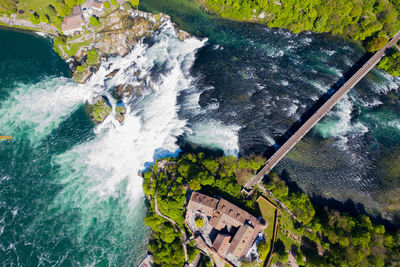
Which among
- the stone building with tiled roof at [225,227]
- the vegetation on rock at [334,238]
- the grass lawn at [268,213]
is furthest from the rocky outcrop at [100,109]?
the vegetation on rock at [334,238]

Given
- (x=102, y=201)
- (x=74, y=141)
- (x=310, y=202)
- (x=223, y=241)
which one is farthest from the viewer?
(x=74, y=141)

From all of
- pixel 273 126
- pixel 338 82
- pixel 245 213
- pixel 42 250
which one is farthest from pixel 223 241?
pixel 338 82

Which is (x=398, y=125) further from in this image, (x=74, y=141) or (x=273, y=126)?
(x=74, y=141)

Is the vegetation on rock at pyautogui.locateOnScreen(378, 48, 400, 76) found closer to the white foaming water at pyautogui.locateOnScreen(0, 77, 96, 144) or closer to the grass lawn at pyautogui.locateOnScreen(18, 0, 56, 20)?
the white foaming water at pyautogui.locateOnScreen(0, 77, 96, 144)

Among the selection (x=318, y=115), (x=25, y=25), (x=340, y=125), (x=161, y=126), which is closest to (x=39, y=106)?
(x=25, y=25)

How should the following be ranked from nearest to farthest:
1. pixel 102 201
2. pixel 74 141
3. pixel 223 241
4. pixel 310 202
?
1. pixel 223 241
2. pixel 310 202
3. pixel 102 201
4. pixel 74 141

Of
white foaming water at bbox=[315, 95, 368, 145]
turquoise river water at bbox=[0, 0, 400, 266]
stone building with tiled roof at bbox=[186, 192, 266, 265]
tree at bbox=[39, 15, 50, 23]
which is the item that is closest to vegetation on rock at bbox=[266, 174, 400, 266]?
turquoise river water at bbox=[0, 0, 400, 266]
